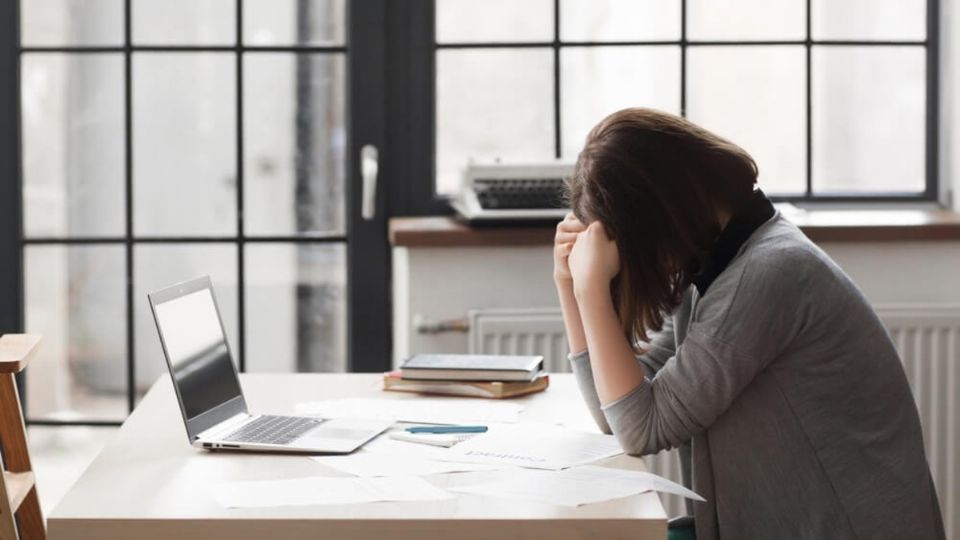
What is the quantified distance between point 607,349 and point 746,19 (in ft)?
5.67

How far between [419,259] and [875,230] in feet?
3.56

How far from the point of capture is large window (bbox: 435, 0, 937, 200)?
3.31m

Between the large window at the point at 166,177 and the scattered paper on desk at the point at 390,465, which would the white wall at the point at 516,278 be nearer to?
the large window at the point at 166,177

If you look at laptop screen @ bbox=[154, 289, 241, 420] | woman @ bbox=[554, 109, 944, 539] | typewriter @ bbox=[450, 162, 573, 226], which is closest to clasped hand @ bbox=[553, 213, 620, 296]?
woman @ bbox=[554, 109, 944, 539]

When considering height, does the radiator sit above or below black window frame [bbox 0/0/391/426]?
below

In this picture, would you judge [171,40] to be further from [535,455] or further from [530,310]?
[535,455]

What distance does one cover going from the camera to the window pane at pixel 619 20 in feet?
10.8

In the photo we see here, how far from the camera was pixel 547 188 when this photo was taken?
3.02 m

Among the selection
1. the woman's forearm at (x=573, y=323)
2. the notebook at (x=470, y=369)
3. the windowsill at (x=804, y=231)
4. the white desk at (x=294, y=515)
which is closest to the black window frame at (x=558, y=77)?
the windowsill at (x=804, y=231)

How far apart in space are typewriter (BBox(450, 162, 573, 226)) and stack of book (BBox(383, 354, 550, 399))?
2.49ft

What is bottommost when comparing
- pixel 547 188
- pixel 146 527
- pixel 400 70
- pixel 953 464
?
pixel 953 464

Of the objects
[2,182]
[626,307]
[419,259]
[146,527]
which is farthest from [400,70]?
[146,527]

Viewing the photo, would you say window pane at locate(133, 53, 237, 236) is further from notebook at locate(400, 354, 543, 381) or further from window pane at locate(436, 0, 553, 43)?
notebook at locate(400, 354, 543, 381)

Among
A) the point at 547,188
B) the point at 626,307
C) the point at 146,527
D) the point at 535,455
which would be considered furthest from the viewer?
the point at 547,188
